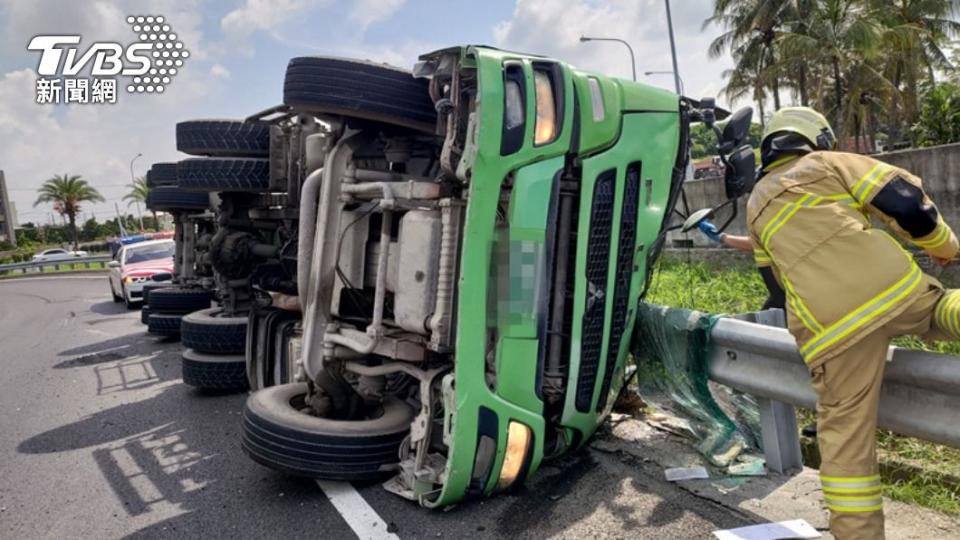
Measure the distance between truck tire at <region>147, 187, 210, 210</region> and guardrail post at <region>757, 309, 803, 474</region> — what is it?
6.62 m

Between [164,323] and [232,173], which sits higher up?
[232,173]

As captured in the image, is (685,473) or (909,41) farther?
(909,41)

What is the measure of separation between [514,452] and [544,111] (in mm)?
1451

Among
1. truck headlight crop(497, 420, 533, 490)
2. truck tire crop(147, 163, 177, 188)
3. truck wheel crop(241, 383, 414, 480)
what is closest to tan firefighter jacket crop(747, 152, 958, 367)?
truck headlight crop(497, 420, 533, 490)

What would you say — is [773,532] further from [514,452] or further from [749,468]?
[514,452]

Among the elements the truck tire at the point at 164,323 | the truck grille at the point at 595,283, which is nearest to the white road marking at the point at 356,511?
the truck grille at the point at 595,283

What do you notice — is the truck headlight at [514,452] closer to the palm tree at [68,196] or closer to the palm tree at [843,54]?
the palm tree at [843,54]

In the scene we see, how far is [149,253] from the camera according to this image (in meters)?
15.2

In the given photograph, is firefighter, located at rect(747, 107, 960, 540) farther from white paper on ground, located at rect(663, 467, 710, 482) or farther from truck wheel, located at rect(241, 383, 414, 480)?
truck wheel, located at rect(241, 383, 414, 480)

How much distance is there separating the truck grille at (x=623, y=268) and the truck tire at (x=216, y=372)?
3.34 metres

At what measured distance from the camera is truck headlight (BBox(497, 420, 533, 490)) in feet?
9.70

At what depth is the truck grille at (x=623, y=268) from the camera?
3.24 metres

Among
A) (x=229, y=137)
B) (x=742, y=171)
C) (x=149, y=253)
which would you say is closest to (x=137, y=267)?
(x=149, y=253)

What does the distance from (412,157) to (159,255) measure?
13.2 m
